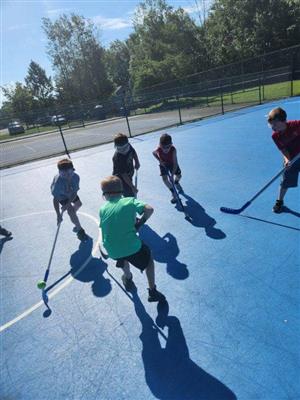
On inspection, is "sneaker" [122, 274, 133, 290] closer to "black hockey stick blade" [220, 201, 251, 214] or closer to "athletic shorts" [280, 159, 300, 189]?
"black hockey stick blade" [220, 201, 251, 214]

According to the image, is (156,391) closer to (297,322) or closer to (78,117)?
(297,322)

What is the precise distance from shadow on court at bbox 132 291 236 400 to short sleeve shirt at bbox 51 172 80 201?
9.41 feet

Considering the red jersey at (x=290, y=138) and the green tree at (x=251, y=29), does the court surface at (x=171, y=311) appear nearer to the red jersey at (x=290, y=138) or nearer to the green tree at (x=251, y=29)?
the red jersey at (x=290, y=138)

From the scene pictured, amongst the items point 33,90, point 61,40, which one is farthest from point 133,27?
point 33,90

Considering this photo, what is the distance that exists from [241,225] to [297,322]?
232cm

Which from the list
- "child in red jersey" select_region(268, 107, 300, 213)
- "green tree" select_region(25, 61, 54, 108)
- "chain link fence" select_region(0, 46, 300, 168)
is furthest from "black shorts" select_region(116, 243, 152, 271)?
"green tree" select_region(25, 61, 54, 108)

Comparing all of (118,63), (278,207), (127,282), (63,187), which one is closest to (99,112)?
(63,187)

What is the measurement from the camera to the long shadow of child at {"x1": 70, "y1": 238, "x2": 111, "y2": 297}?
183 inches

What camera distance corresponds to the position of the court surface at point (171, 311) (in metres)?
3.05

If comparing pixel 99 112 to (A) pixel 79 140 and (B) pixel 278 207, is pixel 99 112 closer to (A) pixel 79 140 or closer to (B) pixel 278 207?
(A) pixel 79 140

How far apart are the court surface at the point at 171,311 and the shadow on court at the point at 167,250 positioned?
0.02 m

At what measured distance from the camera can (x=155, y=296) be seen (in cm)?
400

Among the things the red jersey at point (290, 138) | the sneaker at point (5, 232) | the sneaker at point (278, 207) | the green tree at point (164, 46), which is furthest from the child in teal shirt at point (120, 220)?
the green tree at point (164, 46)

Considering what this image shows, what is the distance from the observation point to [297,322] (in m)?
3.35
